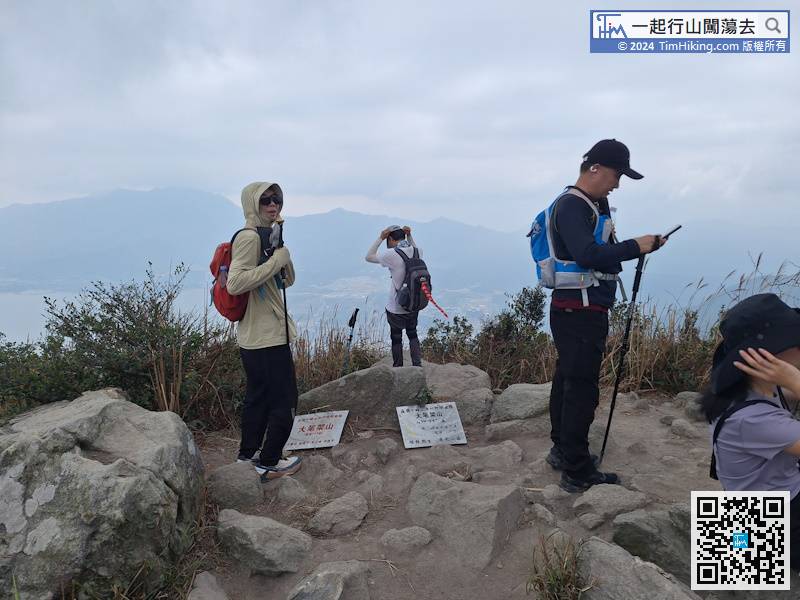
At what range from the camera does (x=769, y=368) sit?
250 centimetres

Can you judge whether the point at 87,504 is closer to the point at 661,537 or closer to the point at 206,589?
the point at 206,589

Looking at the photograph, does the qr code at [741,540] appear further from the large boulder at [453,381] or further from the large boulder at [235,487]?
the large boulder at [453,381]

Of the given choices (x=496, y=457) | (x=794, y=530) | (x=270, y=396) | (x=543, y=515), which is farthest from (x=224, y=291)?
(x=794, y=530)

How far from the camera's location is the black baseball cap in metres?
3.84

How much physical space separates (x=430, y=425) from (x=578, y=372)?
182 centimetres

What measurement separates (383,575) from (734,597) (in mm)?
1824

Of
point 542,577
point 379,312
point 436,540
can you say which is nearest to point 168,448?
point 436,540

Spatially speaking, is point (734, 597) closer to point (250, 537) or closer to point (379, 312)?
point (250, 537)

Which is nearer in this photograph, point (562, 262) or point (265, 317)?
point (562, 262)

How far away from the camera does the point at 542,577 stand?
307 centimetres

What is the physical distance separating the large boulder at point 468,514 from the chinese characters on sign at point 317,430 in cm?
131

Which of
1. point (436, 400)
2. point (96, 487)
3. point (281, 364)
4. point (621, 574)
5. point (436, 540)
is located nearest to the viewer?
point (621, 574)

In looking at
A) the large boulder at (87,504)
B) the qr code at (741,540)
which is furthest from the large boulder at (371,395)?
the qr code at (741,540)

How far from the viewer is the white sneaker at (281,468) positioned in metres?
4.57
